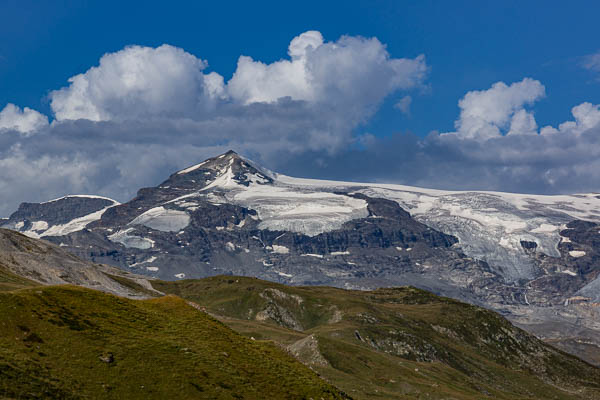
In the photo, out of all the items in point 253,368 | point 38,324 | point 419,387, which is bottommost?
point 419,387

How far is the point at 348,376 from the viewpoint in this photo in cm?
15225

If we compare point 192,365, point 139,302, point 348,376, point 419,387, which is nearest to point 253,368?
point 192,365

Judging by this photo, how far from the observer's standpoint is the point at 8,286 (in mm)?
84812

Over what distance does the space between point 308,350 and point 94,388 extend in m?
114

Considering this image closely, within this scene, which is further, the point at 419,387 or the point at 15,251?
the point at 419,387

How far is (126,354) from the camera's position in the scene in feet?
192

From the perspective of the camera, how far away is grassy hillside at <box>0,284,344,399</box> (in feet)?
173

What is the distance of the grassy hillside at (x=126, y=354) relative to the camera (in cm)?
5275

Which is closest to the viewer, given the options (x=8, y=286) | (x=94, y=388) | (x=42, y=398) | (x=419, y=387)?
(x=42, y=398)

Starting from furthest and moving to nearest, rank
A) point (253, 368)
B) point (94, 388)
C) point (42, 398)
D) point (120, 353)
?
point (253, 368)
point (120, 353)
point (94, 388)
point (42, 398)

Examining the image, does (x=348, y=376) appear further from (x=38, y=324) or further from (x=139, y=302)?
(x=38, y=324)

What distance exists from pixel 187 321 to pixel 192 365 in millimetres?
8767

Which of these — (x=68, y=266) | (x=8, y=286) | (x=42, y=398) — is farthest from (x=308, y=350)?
(x=42, y=398)

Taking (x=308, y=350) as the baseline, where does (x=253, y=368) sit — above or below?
above
